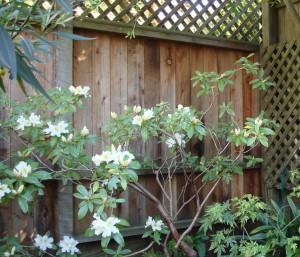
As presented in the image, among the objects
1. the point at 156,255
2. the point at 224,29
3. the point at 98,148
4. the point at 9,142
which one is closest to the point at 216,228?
the point at 156,255

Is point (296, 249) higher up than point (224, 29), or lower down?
lower down

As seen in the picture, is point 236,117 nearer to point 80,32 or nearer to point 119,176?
point 80,32

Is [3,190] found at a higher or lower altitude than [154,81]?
lower

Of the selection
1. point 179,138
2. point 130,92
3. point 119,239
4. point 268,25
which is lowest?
point 119,239

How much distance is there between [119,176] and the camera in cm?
241

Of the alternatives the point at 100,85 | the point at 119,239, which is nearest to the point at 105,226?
the point at 119,239

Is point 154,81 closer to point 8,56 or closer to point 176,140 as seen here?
point 176,140

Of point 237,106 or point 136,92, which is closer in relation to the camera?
point 136,92

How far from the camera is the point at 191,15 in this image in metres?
4.05

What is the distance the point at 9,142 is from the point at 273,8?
257 centimetres

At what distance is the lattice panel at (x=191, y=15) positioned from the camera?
3613mm

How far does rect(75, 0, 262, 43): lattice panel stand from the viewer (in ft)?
11.9

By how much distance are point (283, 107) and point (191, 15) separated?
1.07m

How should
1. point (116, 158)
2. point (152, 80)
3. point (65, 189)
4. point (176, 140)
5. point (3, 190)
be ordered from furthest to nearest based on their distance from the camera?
point (152, 80)
point (65, 189)
point (176, 140)
point (116, 158)
point (3, 190)
